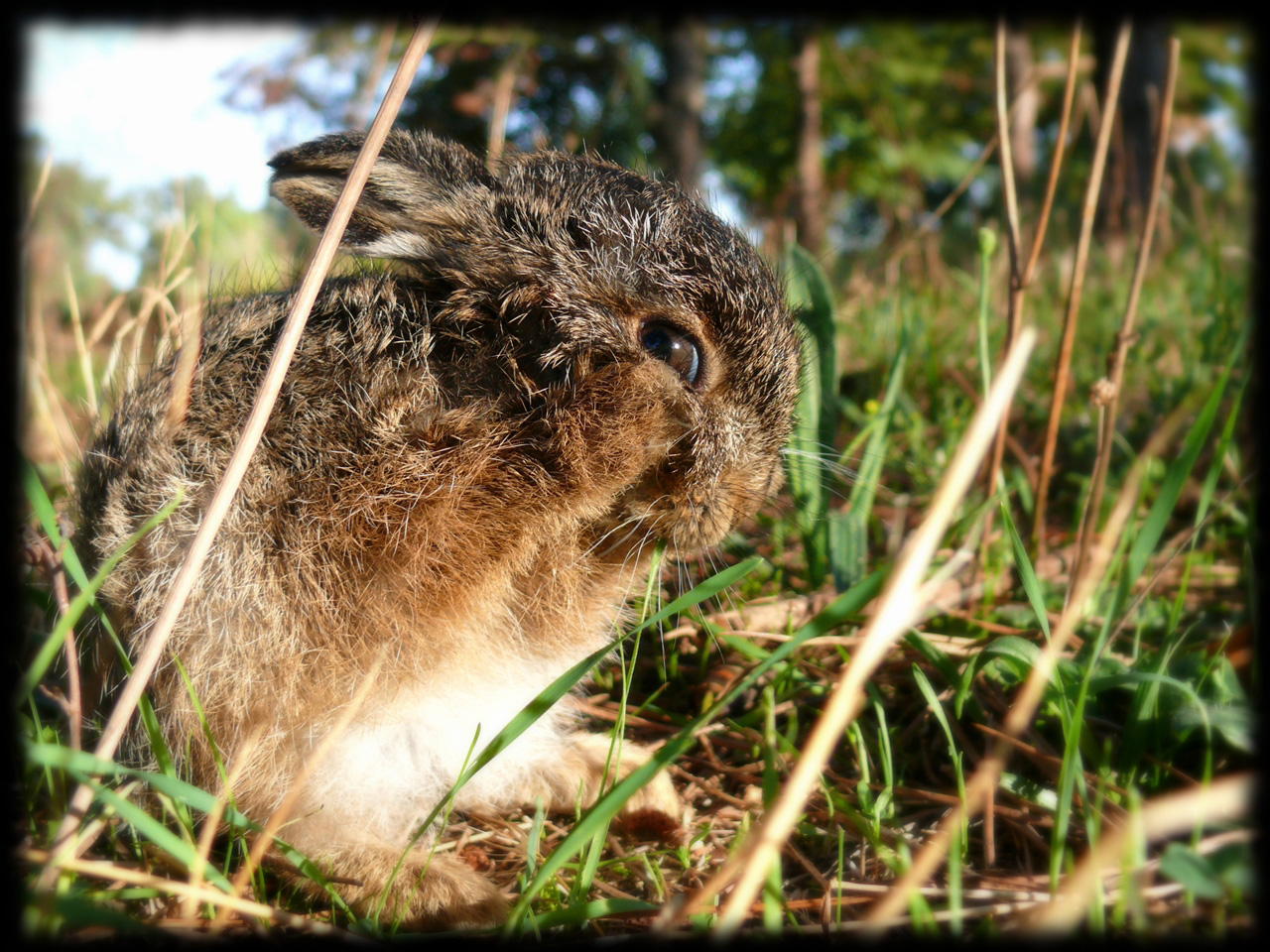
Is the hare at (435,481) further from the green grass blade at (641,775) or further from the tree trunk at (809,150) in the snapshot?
the tree trunk at (809,150)

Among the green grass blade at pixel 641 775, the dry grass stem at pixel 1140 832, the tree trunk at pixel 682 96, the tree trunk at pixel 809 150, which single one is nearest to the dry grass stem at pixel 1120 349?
the dry grass stem at pixel 1140 832

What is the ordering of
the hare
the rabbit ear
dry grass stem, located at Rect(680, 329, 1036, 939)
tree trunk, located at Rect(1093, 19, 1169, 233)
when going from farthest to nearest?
tree trunk, located at Rect(1093, 19, 1169, 233) → the rabbit ear → the hare → dry grass stem, located at Rect(680, 329, 1036, 939)

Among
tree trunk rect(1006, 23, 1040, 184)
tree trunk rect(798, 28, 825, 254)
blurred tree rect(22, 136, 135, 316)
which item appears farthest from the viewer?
tree trunk rect(1006, 23, 1040, 184)

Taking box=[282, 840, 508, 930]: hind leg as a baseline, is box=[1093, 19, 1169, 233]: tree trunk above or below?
above

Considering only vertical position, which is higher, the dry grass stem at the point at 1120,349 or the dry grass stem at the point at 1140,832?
the dry grass stem at the point at 1120,349

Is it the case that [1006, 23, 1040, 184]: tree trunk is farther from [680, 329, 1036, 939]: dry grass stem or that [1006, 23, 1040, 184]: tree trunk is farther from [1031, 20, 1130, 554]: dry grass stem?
[680, 329, 1036, 939]: dry grass stem

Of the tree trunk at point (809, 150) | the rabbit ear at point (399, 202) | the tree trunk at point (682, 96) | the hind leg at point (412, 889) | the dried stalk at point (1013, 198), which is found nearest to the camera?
the hind leg at point (412, 889)

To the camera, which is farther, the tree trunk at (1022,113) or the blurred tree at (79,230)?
the tree trunk at (1022,113)

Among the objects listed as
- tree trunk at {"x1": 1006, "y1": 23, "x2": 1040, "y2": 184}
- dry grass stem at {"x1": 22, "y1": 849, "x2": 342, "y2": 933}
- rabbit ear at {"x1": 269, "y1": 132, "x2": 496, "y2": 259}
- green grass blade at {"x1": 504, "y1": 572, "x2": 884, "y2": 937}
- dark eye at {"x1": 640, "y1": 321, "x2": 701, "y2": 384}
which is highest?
tree trunk at {"x1": 1006, "y1": 23, "x2": 1040, "y2": 184}

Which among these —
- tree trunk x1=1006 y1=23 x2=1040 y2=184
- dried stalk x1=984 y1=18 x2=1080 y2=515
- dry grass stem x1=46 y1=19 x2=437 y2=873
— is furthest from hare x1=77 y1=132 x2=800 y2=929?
tree trunk x1=1006 y1=23 x2=1040 y2=184
